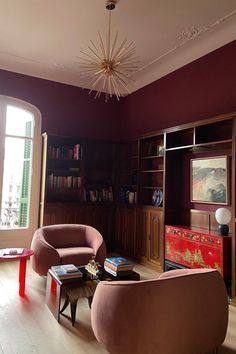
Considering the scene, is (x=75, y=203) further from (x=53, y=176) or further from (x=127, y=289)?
(x=127, y=289)

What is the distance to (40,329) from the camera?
254 centimetres

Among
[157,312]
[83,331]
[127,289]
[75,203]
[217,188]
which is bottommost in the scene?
[83,331]

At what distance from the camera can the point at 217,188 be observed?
391cm

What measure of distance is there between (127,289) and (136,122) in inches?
174

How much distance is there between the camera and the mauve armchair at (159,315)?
6.04ft

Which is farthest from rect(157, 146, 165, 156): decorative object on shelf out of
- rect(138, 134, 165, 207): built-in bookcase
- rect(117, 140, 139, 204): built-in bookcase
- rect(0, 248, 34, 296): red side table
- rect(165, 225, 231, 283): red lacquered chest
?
rect(0, 248, 34, 296): red side table

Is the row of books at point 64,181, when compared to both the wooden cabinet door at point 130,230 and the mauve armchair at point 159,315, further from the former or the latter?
the mauve armchair at point 159,315

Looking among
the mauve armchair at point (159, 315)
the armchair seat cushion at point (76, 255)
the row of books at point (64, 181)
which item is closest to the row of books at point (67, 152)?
the row of books at point (64, 181)

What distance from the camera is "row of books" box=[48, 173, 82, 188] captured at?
5.11 meters

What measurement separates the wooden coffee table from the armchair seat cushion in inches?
25.1

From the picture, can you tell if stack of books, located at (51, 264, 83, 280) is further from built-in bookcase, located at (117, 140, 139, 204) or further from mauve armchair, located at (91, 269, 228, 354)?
built-in bookcase, located at (117, 140, 139, 204)

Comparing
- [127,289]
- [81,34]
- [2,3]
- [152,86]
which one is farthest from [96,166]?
[127,289]

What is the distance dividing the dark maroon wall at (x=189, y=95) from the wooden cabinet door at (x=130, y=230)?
1739mm

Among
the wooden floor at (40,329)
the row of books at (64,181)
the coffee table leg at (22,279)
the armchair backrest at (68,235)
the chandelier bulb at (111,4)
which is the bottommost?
the wooden floor at (40,329)
